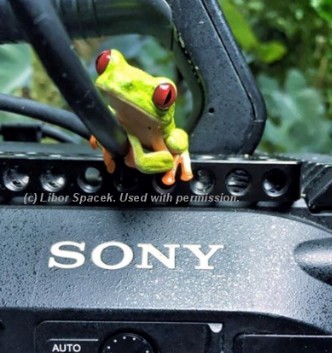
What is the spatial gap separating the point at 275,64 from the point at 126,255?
62.4 inches

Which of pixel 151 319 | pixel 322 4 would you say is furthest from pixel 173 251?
pixel 322 4

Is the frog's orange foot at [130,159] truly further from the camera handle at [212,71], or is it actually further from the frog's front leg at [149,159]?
the camera handle at [212,71]

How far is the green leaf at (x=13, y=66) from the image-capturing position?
1105 mm

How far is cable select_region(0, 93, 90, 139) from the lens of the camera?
0.57 m

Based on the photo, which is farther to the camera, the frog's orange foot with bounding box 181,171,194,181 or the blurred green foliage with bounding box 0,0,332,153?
the blurred green foliage with bounding box 0,0,332,153

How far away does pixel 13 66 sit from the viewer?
1119mm

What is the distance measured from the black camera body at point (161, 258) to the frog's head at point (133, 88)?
35mm

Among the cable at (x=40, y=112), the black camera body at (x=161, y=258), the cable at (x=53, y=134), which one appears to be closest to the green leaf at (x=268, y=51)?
the cable at (x=53, y=134)

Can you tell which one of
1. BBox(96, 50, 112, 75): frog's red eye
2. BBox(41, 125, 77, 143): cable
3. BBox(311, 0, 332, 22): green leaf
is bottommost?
BBox(41, 125, 77, 143): cable

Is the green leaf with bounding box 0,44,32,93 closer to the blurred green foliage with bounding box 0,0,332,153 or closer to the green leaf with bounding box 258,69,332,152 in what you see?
the blurred green foliage with bounding box 0,0,332,153

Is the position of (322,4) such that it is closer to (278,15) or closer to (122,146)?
(278,15)

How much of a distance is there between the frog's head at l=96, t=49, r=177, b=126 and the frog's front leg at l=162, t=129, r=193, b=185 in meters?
0.02

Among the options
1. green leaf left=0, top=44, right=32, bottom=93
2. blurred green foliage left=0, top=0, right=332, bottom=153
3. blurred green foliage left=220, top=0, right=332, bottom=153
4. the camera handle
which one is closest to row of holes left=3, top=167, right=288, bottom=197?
the camera handle

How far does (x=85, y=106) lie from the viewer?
1.23ft
